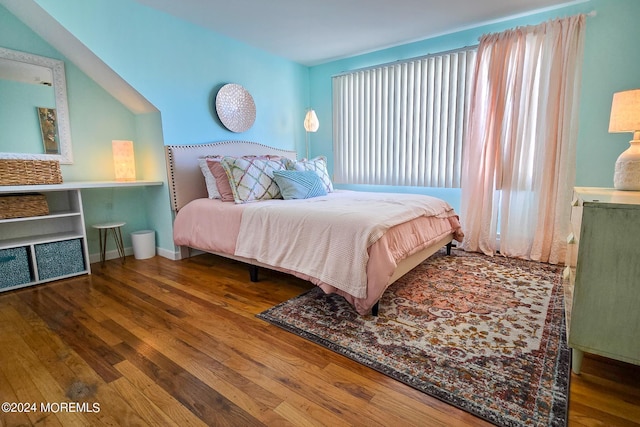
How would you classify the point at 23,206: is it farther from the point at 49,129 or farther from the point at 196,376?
the point at 196,376

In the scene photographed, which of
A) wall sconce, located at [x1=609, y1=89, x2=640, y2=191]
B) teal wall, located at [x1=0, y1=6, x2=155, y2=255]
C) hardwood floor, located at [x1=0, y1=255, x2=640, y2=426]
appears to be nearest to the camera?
hardwood floor, located at [x1=0, y1=255, x2=640, y2=426]

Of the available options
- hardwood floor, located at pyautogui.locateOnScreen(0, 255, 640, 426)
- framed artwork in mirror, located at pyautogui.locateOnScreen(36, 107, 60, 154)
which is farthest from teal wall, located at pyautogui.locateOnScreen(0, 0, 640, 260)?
hardwood floor, located at pyautogui.locateOnScreen(0, 255, 640, 426)

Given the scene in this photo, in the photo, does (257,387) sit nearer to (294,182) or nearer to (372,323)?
(372,323)

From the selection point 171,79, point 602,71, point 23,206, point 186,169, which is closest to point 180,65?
point 171,79

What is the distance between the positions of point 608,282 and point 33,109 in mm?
4089

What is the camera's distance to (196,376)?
4.84ft

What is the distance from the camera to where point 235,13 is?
2977 mm

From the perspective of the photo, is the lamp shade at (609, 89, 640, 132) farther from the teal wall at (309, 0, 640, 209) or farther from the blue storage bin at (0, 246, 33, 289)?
the blue storage bin at (0, 246, 33, 289)

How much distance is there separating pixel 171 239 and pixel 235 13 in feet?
7.39

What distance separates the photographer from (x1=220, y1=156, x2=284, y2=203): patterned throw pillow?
2.89 m

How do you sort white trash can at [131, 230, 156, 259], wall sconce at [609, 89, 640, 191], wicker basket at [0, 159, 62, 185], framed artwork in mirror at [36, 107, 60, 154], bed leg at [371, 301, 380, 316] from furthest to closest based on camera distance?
white trash can at [131, 230, 156, 259], framed artwork in mirror at [36, 107, 60, 154], wicker basket at [0, 159, 62, 185], bed leg at [371, 301, 380, 316], wall sconce at [609, 89, 640, 191]

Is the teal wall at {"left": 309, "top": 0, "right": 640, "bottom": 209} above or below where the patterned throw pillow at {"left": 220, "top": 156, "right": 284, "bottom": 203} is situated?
above

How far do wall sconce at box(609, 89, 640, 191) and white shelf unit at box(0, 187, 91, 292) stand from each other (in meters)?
3.76

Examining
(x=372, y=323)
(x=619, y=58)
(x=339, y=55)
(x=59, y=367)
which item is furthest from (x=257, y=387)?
(x=339, y=55)
